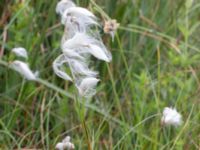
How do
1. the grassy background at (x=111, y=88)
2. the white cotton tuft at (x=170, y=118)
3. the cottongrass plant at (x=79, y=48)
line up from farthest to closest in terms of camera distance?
1. the grassy background at (x=111, y=88)
2. the white cotton tuft at (x=170, y=118)
3. the cottongrass plant at (x=79, y=48)

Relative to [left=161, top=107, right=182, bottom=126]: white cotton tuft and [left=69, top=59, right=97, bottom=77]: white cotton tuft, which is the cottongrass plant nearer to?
[left=69, top=59, right=97, bottom=77]: white cotton tuft

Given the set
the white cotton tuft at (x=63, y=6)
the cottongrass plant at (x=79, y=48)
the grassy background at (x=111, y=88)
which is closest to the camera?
the cottongrass plant at (x=79, y=48)

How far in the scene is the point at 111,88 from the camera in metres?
2.48

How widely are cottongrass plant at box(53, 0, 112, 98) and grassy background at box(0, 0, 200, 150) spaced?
0.38 m

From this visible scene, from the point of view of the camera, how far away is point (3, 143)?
2.02 meters

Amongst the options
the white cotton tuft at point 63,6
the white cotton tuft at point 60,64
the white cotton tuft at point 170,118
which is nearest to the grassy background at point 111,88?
the white cotton tuft at point 170,118

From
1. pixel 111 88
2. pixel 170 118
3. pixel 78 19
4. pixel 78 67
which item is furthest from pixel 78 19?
pixel 111 88

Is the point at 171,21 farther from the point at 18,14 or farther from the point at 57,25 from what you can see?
the point at 18,14

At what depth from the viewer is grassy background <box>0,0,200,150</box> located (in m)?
1.99

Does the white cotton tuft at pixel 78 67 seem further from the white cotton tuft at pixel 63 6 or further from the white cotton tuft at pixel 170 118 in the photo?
the white cotton tuft at pixel 170 118

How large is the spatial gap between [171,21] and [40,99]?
871 millimetres

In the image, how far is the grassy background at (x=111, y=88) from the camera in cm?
199

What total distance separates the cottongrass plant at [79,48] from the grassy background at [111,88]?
375mm

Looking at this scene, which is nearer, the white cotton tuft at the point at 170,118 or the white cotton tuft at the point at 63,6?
the white cotton tuft at the point at 63,6
